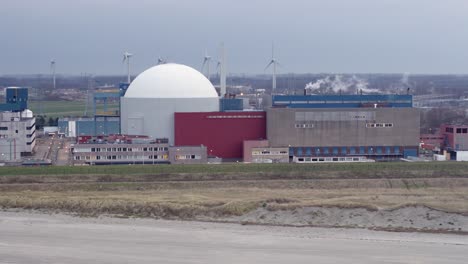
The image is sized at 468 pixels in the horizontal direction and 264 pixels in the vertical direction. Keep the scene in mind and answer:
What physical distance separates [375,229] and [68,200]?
9.09 m

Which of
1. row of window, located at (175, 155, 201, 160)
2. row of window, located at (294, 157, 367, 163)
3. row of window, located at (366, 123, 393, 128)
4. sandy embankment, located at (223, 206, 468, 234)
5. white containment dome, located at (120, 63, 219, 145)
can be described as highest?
white containment dome, located at (120, 63, 219, 145)

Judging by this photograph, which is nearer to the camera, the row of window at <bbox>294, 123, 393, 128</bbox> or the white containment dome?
the row of window at <bbox>294, 123, 393, 128</bbox>

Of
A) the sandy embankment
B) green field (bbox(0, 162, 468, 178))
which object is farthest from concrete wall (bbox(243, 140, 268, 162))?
the sandy embankment

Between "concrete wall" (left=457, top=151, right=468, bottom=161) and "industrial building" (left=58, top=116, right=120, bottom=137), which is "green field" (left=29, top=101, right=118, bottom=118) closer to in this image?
"industrial building" (left=58, top=116, right=120, bottom=137)

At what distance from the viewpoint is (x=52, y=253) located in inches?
699

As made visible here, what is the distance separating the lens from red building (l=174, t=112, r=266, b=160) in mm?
37562

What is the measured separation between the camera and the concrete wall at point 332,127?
3750 centimetres

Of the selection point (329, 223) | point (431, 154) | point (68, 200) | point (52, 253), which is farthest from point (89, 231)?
point (431, 154)

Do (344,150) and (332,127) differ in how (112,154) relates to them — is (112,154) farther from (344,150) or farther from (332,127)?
(344,150)

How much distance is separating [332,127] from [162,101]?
808 centimetres

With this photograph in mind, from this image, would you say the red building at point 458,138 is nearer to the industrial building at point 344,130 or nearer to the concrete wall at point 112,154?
the industrial building at point 344,130

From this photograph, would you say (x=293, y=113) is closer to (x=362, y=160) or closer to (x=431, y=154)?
(x=362, y=160)

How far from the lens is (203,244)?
1873 cm

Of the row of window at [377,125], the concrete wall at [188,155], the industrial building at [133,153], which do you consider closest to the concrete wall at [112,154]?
the industrial building at [133,153]
